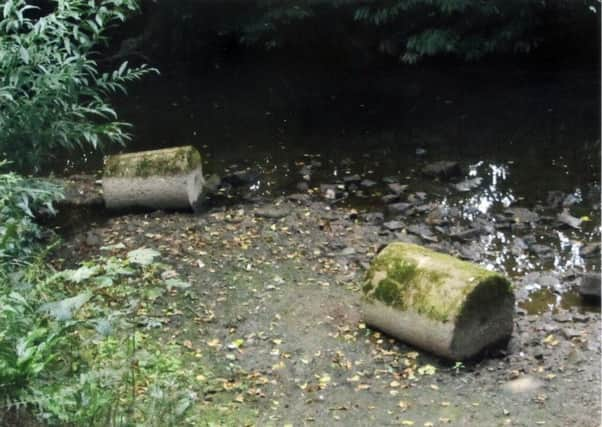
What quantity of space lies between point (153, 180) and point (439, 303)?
10.3ft

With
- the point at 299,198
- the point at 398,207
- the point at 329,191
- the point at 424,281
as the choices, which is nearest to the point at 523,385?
the point at 424,281

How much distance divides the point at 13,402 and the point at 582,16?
11453 millimetres

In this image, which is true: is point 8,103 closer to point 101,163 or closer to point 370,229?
point 370,229

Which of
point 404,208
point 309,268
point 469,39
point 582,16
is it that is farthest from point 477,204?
point 582,16

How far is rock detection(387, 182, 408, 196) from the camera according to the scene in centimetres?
779

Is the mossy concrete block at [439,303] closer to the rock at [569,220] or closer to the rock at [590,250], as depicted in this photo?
the rock at [590,250]

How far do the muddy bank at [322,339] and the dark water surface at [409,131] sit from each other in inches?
29.1

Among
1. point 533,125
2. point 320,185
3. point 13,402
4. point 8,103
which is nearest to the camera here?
point 13,402

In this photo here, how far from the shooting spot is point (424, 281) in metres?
5.12

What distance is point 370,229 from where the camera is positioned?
695cm

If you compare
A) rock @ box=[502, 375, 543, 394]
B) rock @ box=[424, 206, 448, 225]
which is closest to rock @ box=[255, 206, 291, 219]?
rock @ box=[424, 206, 448, 225]

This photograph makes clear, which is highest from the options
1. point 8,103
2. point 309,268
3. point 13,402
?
point 8,103

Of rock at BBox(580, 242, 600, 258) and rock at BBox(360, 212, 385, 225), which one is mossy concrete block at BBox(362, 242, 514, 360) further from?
rock at BBox(360, 212, 385, 225)

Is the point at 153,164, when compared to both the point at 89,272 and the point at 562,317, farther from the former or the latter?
the point at 89,272
